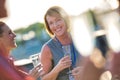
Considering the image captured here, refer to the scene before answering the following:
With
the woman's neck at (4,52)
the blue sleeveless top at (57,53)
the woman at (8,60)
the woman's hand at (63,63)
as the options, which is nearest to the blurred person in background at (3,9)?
the woman at (8,60)

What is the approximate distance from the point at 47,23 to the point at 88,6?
0.29 metres

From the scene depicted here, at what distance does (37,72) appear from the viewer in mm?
1878

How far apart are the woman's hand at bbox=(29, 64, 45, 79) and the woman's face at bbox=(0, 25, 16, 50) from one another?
6.3 inches

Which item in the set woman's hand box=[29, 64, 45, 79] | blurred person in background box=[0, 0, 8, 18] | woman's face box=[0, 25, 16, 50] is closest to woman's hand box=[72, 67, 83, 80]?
woman's hand box=[29, 64, 45, 79]

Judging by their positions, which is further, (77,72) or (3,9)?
(77,72)

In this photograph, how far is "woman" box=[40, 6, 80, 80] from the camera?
6.22ft

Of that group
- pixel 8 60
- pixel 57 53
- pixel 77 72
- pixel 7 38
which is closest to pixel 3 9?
pixel 7 38

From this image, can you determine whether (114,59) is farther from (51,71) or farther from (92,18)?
(51,71)

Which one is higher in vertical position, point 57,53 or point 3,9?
point 3,9

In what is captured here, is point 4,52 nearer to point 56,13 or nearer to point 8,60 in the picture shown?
point 8,60

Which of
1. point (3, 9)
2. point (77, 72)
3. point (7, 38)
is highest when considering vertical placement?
point (3, 9)

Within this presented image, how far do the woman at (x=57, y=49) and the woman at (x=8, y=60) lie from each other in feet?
0.34

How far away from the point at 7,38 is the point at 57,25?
0.28 metres

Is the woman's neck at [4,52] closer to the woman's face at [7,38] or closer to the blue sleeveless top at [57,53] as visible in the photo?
the woman's face at [7,38]
